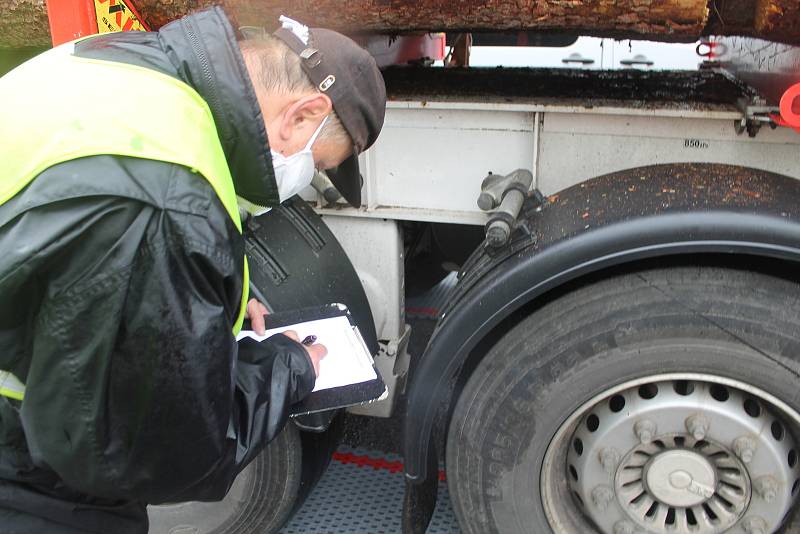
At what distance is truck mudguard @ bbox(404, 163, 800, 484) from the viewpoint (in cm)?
175

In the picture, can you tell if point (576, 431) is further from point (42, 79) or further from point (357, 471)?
point (42, 79)

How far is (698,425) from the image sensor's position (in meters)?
1.91

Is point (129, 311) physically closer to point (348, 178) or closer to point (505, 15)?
point (348, 178)

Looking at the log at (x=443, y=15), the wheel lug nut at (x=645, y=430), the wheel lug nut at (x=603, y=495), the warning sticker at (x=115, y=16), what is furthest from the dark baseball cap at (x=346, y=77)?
the wheel lug nut at (x=603, y=495)

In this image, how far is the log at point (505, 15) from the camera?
187 cm

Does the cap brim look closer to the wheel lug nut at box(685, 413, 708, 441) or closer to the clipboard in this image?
the clipboard

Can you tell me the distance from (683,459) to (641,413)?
0.59 feet

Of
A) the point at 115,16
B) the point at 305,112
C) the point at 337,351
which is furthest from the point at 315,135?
the point at 115,16

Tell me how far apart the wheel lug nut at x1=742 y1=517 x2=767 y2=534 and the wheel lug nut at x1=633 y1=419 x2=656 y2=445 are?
1.22ft

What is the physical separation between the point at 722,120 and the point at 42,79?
1.72m

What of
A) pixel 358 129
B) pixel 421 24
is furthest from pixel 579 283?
pixel 421 24

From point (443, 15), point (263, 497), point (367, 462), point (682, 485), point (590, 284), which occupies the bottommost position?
point (367, 462)

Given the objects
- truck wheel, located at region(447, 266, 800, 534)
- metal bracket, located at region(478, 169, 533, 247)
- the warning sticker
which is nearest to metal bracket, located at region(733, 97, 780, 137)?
truck wheel, located at region(447, 266, 800, 534)

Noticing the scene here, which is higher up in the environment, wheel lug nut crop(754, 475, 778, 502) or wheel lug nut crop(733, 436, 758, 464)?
wheel lug nut crop(733, 436, 758, 464)
